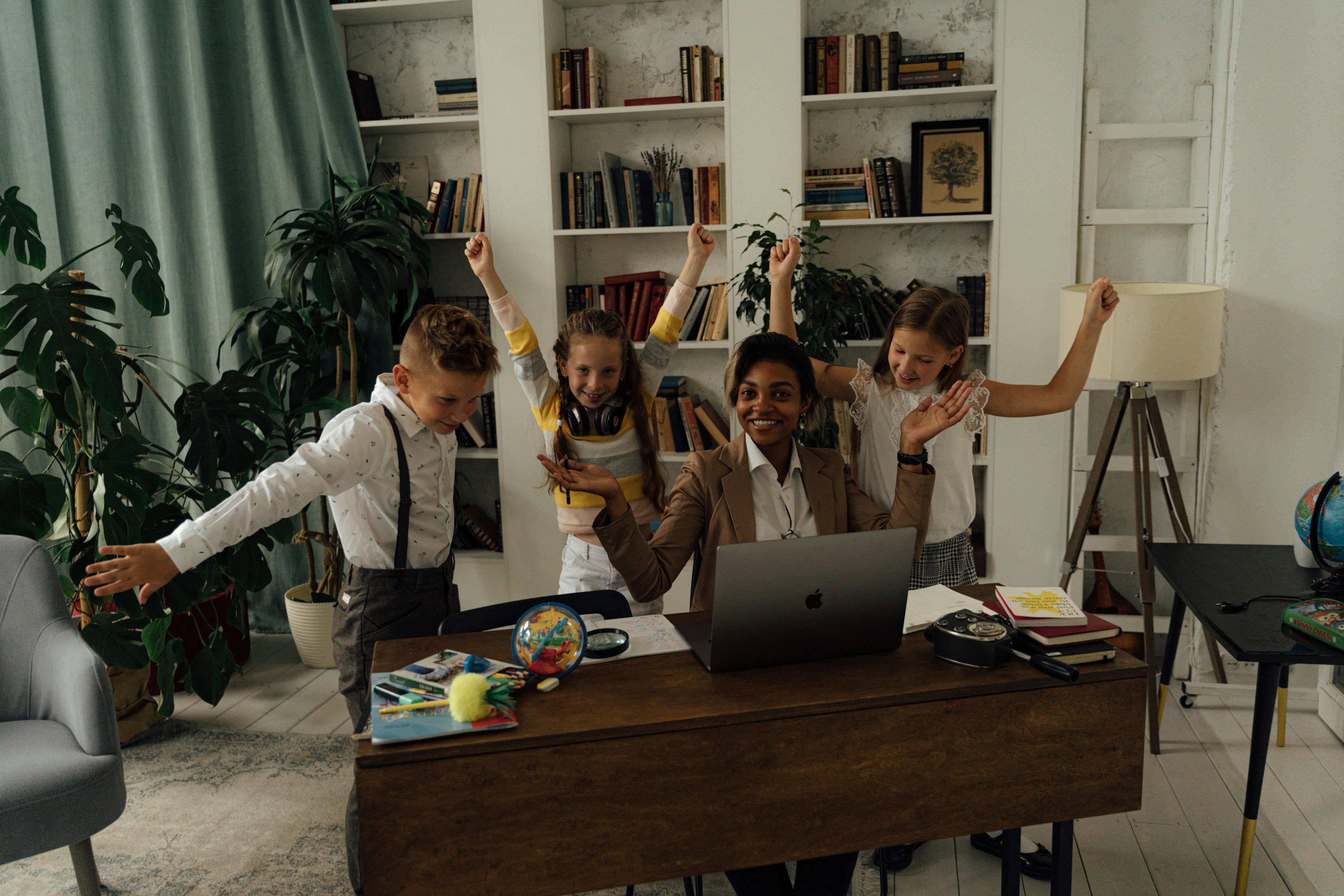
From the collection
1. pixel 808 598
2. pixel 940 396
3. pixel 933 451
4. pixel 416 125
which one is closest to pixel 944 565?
pixel 933 451

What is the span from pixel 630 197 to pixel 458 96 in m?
0.85

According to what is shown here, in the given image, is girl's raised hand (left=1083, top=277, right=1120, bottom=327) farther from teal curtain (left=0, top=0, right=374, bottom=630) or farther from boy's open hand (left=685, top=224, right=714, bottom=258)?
teal curtain (left=0, top=0, right=374, bottom=630)

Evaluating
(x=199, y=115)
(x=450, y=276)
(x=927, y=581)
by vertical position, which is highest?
(x=199, y=115)

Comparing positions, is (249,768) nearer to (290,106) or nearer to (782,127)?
(290,106)

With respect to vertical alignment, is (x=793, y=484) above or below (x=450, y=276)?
below

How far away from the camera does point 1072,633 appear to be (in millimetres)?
1752

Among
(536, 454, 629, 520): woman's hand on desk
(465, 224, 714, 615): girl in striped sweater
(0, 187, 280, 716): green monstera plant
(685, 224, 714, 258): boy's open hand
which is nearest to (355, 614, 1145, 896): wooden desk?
(536, 454, 629, 520): woman's hand on desk

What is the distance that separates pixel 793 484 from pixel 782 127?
198 centimetres

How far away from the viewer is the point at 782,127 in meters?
3.61

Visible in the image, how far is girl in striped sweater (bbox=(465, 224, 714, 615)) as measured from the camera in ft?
8.38

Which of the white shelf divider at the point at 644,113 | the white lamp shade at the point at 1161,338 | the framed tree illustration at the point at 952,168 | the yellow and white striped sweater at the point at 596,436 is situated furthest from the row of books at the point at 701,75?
the white lamp shade at the point at 1161,338

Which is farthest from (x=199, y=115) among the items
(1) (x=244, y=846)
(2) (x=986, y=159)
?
(2) (x=986, y=159)

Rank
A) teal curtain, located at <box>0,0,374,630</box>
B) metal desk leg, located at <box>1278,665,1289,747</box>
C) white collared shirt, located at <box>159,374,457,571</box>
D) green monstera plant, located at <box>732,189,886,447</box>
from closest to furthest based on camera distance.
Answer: white collared shirt, located at <box>159,374,457,571</box> < metal desk leg, located at <box>1278,665,1289,747</box> < teal curtain, located at <box>0,0,374,630</box> < green monstera plant, located at <box>732,189,886,447</box>

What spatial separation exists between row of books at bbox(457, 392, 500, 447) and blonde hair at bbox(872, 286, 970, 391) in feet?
6.84
